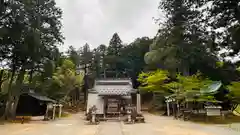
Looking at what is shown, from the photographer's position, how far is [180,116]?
58.5 feet

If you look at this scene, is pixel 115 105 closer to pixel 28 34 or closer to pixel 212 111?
pixel 212 111

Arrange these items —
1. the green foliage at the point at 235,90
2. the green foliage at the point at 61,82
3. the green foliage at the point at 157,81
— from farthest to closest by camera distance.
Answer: the green foliage at the point at 61,82 → the green foliage at the point at 157,81 → the green foliage at the point at 235,90

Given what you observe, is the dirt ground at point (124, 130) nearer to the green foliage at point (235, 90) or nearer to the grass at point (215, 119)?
the grass at point (215, 119)

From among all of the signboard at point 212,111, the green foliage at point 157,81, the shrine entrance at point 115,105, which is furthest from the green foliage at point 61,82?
the signboard at point 212,111

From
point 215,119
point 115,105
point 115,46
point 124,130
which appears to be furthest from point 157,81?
point 115,46

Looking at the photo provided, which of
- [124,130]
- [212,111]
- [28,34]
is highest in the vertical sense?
[28,34]

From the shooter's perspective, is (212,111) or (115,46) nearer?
(212,111)

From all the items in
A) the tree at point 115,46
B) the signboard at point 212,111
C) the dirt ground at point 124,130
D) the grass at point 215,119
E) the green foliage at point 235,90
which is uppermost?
the tree at point 115,46

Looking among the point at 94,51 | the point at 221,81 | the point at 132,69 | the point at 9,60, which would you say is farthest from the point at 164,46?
the point at 94,51

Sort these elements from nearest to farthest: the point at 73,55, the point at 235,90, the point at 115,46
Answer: the point at 235,90
the point at 73,55
the point at 115,46

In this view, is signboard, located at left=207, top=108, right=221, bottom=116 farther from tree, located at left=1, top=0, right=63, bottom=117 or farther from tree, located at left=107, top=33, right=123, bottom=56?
tree, located at left=107, top=33, right=123, bottom=56

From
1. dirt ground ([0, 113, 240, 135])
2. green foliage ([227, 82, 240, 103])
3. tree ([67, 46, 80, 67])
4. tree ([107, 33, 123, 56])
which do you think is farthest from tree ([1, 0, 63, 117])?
tree ([107, 33, 123, 56])

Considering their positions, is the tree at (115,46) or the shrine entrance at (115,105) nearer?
the shrine entrance at (115,105)

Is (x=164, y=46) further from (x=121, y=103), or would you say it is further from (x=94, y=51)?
(x=94, y=51)
